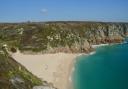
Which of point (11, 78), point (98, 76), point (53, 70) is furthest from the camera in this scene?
point (53, 70)

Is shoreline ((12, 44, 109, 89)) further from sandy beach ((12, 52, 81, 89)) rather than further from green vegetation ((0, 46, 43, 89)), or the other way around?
green vegetation ((0, 46, 43, 89))

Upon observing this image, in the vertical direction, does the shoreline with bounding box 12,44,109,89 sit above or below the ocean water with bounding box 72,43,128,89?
above

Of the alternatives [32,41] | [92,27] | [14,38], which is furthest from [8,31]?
[92,27]

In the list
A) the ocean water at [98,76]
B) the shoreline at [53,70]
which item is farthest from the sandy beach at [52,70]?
the ocean water at [98,76]

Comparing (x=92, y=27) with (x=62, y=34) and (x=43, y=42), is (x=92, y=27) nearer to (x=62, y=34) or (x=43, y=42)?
(x=62, y=34)

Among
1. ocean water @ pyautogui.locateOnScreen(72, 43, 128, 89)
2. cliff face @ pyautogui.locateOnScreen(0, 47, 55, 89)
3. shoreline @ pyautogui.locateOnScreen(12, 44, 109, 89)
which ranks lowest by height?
ocean water @ pyautogui.locateOnScreen(72, 43, 128, 89)

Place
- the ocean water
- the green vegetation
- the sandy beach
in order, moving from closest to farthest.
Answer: the green vegetation, the ocean water, the sandy beach

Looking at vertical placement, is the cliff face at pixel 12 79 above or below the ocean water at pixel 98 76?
above

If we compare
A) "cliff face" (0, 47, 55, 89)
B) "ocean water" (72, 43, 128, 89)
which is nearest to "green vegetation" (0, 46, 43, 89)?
"cliff face" (0, 47, 55, 89)

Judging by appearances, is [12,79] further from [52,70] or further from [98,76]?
[98,76]

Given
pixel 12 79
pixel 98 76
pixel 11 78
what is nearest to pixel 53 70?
pixel 98 76

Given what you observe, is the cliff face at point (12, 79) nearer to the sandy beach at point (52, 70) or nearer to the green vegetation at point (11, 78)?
the green vegetation at point (11, 78)
